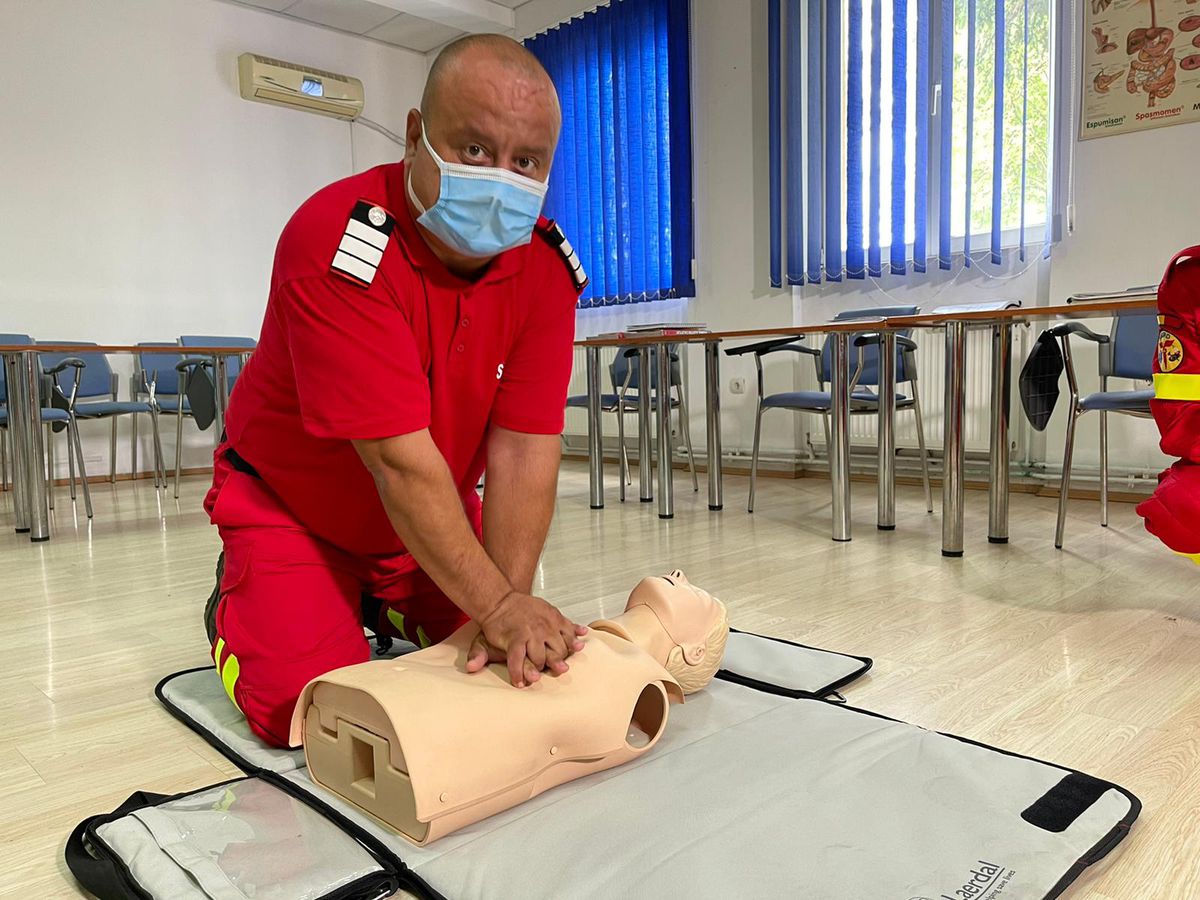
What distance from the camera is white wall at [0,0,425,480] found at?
4871mm

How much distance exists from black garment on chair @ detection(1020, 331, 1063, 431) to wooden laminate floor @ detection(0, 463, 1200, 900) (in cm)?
39

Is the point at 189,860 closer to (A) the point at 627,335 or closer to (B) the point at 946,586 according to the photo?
(B) the point at 946,586

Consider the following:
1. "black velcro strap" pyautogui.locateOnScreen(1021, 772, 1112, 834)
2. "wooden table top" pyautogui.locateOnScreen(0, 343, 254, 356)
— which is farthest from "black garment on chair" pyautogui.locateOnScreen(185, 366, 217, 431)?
"black velcro strap" pyautogui.locateOnScreen(1021, 772, 1112, 834)

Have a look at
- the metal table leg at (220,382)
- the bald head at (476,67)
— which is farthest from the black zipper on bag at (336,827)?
the metal table leg at (220,382)

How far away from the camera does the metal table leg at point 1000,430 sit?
8.49 feet

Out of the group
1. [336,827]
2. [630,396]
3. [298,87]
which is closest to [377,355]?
[336,827]

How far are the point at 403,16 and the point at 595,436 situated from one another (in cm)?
360

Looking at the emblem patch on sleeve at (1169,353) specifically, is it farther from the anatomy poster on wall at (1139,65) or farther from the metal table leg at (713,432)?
the anatomy poster on wall at (1139,65)

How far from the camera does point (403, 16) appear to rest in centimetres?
579

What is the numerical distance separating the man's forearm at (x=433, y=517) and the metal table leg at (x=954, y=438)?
1.81m

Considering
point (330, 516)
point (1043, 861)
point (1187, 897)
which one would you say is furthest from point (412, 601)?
point (1187, 897)

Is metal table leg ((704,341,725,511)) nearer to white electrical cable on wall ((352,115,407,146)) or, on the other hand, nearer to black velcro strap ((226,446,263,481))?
black velcro strap ((226,446,263,481))

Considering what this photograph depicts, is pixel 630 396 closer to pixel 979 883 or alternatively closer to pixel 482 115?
pixel 482 115

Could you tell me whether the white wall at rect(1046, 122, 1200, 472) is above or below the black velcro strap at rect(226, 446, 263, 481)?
above
